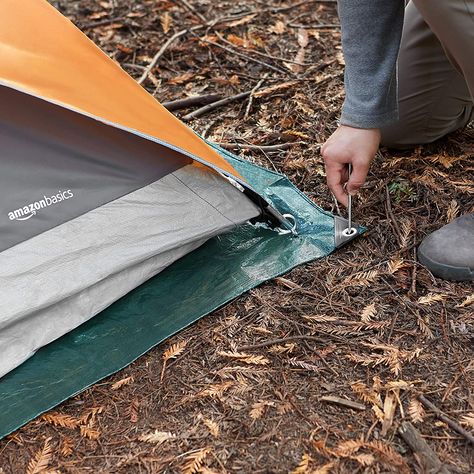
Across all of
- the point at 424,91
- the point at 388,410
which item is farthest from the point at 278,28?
the point at 388,410

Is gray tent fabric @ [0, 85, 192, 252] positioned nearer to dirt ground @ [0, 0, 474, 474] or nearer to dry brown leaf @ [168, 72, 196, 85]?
dirt ground @ [0, 0, 474, 474]

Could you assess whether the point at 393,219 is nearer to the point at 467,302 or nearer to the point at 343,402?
the point at 467,302

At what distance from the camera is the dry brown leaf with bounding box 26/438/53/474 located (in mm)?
1820

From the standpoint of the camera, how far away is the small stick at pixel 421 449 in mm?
1686

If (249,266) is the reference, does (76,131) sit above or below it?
above

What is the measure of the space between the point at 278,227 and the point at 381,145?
64cm

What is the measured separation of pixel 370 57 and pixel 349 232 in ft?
2.02

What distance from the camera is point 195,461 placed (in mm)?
1772

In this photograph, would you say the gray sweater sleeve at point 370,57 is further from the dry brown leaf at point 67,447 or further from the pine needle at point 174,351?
the dry brown leaf at point 67,447

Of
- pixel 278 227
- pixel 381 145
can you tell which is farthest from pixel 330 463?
pixel 381 145

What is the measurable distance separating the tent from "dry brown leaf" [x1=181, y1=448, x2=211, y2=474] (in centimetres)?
42

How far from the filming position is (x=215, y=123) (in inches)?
129

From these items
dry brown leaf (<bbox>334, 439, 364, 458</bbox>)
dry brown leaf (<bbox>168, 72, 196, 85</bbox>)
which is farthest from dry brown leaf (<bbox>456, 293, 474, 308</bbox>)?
dry brown leaf (<bbox>168, 72, 196, 85</bbox>)

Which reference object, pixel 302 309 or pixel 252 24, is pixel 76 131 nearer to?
pixel 302 309
